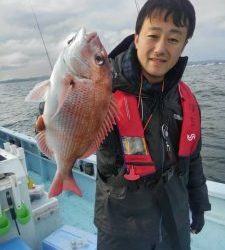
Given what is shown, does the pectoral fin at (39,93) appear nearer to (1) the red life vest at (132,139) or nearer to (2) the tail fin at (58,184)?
(2) the tail fin at (58,184)

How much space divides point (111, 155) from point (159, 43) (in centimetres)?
71

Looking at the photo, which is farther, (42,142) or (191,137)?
(191,137)

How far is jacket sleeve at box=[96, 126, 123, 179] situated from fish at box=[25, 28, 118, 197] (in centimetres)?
38

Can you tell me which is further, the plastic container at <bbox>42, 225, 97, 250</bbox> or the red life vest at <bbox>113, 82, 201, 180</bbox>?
the plastic container at <bbox>42, 225, 97, 250</bbox>

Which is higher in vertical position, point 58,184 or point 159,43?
point 159,43

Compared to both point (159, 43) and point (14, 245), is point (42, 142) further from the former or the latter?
point (14, 245)

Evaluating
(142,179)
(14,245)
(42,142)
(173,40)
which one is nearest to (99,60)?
(42,142)

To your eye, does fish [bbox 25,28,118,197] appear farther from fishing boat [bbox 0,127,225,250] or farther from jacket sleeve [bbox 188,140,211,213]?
fishing boat [bbox 0,127,225,250]

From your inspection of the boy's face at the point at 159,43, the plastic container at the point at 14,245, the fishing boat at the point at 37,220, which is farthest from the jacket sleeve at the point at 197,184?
the plastic container at the point at 14,245

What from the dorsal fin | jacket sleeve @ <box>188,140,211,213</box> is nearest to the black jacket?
jacket sleeve @ <box>188,140,211,213</box>

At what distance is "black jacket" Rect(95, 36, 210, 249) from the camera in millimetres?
2055

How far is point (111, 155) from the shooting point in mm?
2055

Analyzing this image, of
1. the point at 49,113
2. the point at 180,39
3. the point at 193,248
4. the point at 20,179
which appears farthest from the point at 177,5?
the point at 193,248

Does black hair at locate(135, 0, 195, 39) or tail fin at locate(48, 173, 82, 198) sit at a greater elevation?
black hair at locate(135, 0, 195, 39)
